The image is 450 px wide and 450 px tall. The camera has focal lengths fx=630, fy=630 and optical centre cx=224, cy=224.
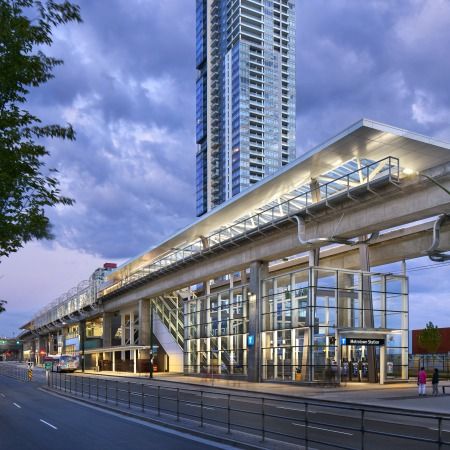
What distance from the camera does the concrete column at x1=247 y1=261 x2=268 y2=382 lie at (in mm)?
45969

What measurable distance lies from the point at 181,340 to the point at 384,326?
33787 mm

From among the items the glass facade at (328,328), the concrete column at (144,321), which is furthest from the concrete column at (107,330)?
the glass facade at (328,328)

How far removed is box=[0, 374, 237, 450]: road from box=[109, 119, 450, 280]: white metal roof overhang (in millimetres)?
18887

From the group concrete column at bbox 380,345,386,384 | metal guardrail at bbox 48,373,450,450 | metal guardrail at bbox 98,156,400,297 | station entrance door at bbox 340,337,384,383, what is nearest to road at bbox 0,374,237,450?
metal guardrail at bbox 48,373,450,450

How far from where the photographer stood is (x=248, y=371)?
153 feet

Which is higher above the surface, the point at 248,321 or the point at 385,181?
the point at 385,181

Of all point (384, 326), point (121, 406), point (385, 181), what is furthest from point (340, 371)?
point (121, 406)

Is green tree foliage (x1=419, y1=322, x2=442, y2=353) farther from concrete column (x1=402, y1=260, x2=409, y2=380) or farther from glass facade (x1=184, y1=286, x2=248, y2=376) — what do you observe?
glass facade (x1=184, y1=286, x2=248, y2=376)

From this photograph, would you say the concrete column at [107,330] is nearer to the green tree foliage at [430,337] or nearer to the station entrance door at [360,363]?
the green tree foliage at [430,337]

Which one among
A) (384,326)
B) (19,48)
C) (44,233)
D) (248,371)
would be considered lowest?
(248,371)

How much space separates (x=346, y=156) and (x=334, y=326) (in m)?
11.1

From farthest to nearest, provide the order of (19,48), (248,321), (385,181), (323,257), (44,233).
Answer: (323,257), (248,321), (385,181), (44,233), (19,48)

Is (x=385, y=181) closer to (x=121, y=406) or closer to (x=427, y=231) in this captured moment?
(x=427, y=231)

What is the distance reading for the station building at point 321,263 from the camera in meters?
33.5
